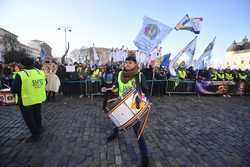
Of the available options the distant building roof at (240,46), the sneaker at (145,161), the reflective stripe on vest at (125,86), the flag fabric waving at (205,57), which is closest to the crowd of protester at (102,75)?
the flag fabric waving at (205,57)

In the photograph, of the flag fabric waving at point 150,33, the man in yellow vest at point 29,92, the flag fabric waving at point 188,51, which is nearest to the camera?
the man in yellow vest at point 29,92

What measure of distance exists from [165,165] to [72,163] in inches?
69.7

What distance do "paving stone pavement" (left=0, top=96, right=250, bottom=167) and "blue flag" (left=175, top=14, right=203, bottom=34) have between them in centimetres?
452

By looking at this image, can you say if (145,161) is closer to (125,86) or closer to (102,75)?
(125,86)

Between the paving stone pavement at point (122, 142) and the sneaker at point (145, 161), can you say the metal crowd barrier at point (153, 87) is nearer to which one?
the paving stone pavement at point (122, 142)

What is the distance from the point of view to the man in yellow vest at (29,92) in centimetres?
373

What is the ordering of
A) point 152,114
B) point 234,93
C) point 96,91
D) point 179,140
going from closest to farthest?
point 179,140, point 152,114, point 96,91, point 234,93

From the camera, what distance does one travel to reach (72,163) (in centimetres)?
320

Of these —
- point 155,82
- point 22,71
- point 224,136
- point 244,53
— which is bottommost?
point 224,136

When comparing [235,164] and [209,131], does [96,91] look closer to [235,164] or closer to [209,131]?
[209,131]

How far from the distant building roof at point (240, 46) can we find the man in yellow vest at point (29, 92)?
90051mm

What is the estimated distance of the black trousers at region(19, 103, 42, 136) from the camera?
3.94m

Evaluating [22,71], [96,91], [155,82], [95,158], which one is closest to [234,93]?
[155,82]

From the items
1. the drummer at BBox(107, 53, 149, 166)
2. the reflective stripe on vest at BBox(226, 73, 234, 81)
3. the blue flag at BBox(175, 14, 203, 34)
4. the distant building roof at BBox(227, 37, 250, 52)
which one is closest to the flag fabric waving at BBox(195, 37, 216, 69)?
the blue flag at BBox(175, 14, 203, 34)
